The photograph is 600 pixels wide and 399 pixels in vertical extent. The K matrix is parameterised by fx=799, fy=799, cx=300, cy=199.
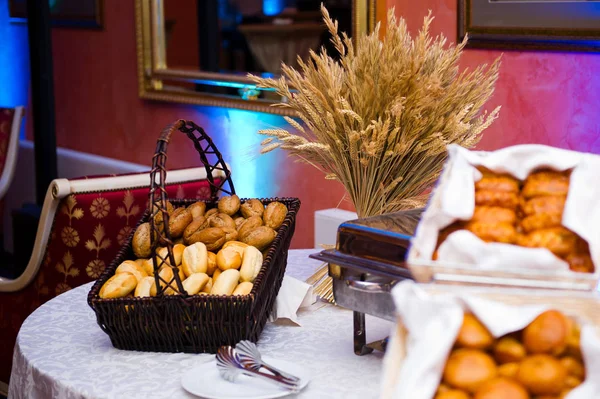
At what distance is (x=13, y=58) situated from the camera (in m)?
4.97

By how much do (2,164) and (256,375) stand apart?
3.47 meters

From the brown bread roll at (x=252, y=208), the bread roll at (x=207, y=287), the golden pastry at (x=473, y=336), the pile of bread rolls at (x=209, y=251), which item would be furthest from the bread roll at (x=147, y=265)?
the golden pastry at (x=473, y=336)

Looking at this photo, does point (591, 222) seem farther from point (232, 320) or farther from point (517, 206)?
point (232, 320)

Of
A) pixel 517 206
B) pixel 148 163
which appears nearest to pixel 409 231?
pixel 517 206

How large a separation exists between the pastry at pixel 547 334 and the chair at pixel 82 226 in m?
1.79

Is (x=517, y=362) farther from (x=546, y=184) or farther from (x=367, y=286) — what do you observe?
(x=367, y=286)

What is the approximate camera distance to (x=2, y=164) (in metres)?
4.27

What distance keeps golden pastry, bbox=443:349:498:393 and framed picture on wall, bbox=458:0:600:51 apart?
156cm

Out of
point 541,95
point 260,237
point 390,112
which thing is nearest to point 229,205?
point 260,237

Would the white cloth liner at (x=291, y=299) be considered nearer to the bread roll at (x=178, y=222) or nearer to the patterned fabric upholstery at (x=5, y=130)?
the bread roll at (x=178, y=222)

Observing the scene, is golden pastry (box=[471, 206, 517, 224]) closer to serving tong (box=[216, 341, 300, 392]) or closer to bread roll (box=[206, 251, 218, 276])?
serving tong (box=[216, 341, 300, 392])

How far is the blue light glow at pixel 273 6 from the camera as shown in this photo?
2990 millimetres

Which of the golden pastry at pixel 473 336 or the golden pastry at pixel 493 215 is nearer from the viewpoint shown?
the golden pastry at pixel 473 336

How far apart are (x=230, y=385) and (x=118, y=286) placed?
0.93 ft
